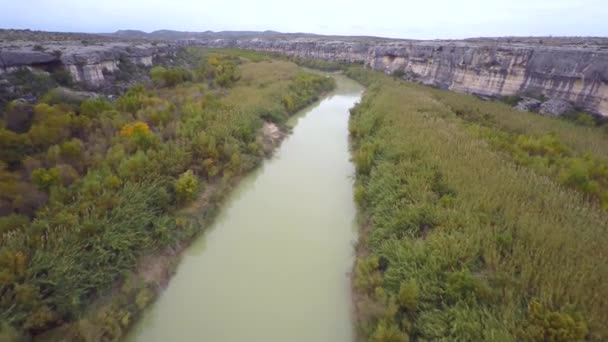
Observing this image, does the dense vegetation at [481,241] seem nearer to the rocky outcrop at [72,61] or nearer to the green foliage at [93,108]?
the green foliage at [93,108]

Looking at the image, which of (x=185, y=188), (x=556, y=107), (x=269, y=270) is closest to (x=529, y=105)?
(x=556, y=107)

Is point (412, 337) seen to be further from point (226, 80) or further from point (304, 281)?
point (226, 80)

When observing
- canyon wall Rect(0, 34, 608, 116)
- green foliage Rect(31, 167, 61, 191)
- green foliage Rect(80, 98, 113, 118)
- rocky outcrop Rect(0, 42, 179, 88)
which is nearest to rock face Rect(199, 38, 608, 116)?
canyon wall Rect(0, 34, 608, 116)

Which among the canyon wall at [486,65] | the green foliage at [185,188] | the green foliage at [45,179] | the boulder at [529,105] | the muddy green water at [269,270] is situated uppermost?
the canyon wall at [486,65]

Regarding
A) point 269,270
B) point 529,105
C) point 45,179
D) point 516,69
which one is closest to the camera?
point 269,270

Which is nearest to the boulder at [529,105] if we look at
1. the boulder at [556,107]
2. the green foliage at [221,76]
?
the boulder at [556,107]

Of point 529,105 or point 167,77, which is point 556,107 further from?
point 167,77
